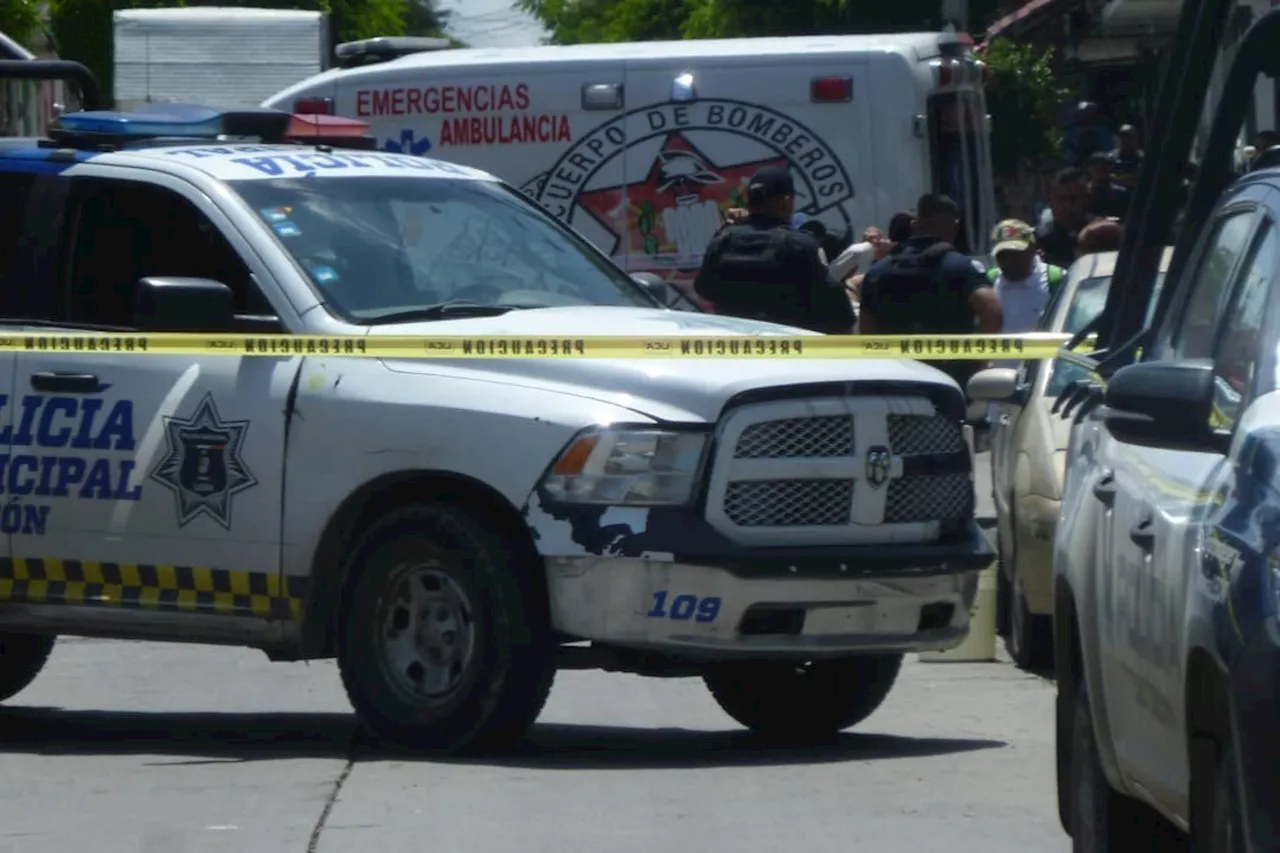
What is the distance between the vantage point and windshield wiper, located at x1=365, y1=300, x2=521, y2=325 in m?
8.52

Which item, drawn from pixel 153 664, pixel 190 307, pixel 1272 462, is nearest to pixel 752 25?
pixel 153 664

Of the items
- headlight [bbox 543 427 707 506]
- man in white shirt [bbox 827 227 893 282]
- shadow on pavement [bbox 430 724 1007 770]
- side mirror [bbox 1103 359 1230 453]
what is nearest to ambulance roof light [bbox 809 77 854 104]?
man in white shirt [bbox 827 227 893 282]

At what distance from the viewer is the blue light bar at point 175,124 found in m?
9.45

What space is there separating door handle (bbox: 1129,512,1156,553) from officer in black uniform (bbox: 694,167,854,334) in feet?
23.9

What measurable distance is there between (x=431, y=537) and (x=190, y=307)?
103 cm

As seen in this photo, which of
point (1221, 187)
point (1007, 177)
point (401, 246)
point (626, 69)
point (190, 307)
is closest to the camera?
point (1221, 187)

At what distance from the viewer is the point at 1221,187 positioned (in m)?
6.18

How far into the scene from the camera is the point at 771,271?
12.4 m

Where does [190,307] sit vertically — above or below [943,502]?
above

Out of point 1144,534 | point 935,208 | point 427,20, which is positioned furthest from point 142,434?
point 427,20

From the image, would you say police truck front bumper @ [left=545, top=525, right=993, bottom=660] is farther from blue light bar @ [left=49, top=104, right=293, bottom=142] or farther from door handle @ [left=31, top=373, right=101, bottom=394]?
blue light bar @ [left=49, top=104, right=293, bottom=142]

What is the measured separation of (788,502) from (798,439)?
192 millimetres

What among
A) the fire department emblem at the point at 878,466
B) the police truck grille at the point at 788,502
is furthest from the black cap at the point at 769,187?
the police truck grille at the point at 788,502

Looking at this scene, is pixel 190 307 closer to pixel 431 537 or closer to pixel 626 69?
pixel 431 537
